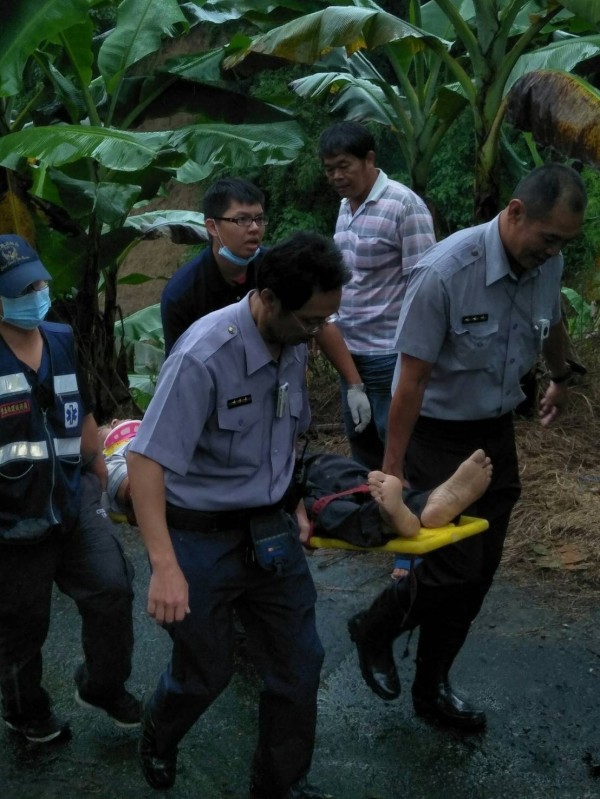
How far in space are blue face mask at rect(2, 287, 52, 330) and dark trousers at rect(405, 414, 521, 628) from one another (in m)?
1.44

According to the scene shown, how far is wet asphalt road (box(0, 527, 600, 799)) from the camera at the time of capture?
12.2ft

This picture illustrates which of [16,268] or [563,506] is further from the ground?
[16,268]

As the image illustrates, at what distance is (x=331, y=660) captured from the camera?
467 centimetres

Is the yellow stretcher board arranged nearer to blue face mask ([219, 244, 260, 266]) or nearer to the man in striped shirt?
blue face mask ([219, 244, 260, 266])

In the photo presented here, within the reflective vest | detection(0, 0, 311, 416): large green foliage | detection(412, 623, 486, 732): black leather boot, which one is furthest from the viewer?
detection(0, 0, 311, 416): large green foliage

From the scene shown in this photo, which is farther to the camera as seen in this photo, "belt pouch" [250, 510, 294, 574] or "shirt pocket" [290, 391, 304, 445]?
"shirt pocket" [290, 391, 304, 445]

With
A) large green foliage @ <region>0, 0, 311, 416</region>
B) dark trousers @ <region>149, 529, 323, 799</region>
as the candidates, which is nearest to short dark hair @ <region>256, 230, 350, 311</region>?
dark trousers @ <region>149, 529, 323, 799</region>

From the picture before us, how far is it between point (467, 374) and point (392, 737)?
140cm

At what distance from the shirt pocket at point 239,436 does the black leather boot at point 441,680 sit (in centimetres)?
117

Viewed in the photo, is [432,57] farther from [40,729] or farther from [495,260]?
[40,729]

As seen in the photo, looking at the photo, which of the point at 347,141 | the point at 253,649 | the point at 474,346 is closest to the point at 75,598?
the point at 253,649

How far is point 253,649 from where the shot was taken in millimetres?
3471

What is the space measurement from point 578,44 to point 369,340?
2806 millimetres

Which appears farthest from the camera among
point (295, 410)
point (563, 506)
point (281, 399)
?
point (563, 506)
